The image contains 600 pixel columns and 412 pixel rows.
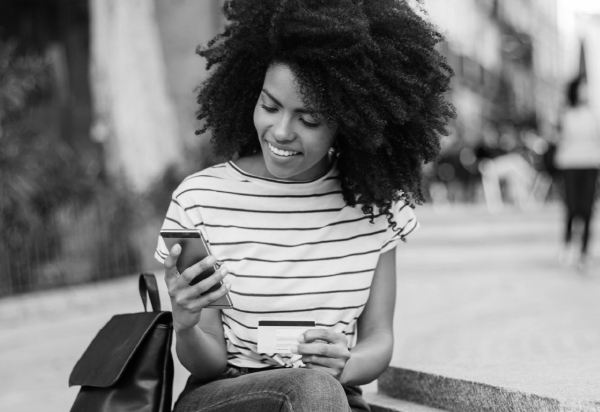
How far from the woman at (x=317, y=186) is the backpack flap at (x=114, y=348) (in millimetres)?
107

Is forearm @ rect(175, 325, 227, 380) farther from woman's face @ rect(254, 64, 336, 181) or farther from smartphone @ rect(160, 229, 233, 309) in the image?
woman's face @ rect(254, 64, 336, 181)

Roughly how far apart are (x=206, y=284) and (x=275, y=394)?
287 mm

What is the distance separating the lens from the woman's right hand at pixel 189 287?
1.73 m

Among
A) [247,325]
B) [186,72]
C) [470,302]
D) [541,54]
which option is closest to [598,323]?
[470,302]

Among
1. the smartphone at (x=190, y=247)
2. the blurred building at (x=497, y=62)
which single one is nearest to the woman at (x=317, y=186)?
the smartphone at (x=190, y=247)

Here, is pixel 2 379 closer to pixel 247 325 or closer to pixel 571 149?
pixel 247 325

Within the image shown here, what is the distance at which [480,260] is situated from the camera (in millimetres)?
8891

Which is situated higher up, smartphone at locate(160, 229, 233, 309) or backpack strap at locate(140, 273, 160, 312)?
smartphone at locate(160, 229, 233, 309)

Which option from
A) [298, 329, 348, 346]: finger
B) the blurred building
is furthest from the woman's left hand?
the blurred building

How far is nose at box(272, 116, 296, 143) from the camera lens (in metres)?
2.08

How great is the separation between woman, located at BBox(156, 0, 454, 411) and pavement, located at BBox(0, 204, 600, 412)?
1.48 ft

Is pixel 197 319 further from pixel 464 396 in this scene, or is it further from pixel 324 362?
pixel 464 396

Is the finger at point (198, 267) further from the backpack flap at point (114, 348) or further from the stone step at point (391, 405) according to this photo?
the stone step at point (391, 405)

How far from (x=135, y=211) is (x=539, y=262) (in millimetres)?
4126
